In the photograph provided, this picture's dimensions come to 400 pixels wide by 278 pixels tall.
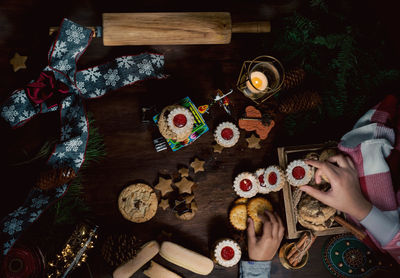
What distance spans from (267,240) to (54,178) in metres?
1.02

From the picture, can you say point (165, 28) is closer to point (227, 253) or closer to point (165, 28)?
point (165, 28)

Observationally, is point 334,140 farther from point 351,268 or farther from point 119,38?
point 119,38

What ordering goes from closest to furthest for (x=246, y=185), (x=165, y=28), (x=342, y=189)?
(x=342, y=189)
(x=165, y=28)
(x=246, y=185)

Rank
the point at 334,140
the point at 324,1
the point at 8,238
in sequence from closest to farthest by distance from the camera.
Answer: the point at 8,238
the point at 324,1
the point at 334,140

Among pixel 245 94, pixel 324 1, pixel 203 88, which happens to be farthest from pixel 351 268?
pixel 324 1

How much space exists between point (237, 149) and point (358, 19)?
35.0 inches

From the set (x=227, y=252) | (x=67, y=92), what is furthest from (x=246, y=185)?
(x=67, y=92)

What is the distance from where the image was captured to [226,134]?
1444 millimetres

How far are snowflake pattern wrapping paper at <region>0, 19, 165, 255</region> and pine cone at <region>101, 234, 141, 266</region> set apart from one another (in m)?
0.32

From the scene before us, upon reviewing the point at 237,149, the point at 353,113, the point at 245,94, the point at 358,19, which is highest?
the point at 358,19

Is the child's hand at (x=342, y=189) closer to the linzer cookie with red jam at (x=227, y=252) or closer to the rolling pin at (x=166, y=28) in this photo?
the linzer cookie with red jam at (x=227, y=252)

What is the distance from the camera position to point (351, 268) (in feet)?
4.90

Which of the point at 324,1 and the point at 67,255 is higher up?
the point at 324,1

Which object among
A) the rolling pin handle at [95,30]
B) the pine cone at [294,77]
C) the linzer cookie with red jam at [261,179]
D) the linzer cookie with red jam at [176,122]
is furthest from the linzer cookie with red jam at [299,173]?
the rolling pin handle at [95,30]
